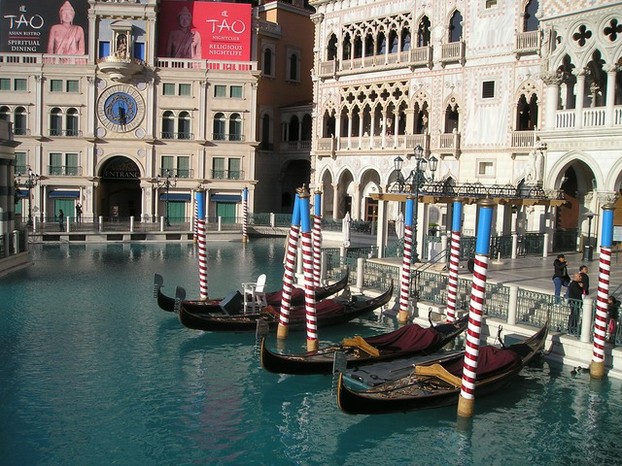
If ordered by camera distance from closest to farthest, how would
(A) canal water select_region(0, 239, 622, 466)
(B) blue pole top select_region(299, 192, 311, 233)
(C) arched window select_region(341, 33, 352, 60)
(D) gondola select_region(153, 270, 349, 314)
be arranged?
(A) canal water select_region(0, 239, 622, 466)
(B) blue pole top select_region(299, 192, 311, 233)
(D) gondola select_region(153, 270, 349, 314)
(C) arched window select_region(341, 33, 352, 60)

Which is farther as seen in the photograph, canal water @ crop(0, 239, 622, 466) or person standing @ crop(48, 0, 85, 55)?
person standing @ crop(48, 0, 85, 55)

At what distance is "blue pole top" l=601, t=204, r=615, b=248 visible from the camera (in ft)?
41.7

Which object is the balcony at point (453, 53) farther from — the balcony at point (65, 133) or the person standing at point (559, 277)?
the balcony at point (65, 133)

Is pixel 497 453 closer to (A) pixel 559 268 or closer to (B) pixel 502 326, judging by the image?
(B) pixel 502 326

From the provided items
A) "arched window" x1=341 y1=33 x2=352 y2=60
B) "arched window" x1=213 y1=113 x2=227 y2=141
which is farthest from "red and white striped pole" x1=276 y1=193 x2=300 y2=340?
"arched window" x1=213 y1=113 x2=227 y2=141

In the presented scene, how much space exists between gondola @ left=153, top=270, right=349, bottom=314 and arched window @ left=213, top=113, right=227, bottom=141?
2255 cm

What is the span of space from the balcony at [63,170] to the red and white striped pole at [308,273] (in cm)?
2781

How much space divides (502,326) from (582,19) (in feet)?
36.2

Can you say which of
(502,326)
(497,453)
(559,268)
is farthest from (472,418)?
(559,268)

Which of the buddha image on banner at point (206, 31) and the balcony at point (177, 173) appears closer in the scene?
the balcony at point (177, 173)

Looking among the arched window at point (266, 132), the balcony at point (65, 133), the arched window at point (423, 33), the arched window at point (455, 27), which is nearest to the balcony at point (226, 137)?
the arched window at point (266, 132)

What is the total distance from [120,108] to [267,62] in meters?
9.71

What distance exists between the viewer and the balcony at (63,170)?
3866cm

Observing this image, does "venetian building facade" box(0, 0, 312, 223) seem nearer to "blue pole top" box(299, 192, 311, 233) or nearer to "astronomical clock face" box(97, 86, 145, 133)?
"astronomical clock face" box(97, 86, 145, 133)
